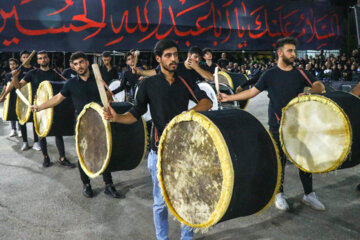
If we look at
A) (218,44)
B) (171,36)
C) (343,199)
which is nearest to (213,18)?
(218,44)

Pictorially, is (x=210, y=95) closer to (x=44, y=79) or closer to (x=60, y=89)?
(x=60, y=89)

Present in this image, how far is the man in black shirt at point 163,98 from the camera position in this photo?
2584 millimetres

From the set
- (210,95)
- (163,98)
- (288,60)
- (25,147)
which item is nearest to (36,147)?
(25,147)

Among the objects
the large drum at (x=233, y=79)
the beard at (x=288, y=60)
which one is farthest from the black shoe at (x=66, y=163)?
the beard at (x=288, y=60)

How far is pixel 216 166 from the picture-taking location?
83.8 inches

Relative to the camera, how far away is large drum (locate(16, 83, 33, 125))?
5.85 meters

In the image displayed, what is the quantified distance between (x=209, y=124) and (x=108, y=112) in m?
0.95

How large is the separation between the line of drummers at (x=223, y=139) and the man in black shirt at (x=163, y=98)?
4 cm

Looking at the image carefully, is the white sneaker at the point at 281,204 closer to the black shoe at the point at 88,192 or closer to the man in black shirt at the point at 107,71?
the black shoe at the point at 88,192

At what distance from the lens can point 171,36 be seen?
6129 millimetres

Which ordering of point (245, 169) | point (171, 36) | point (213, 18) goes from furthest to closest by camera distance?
point (213, 18) < point (171, 36) < point (245, 169)

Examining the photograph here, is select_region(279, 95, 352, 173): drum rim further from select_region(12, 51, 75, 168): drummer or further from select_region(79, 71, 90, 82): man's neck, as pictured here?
select_region(12, 51, 75, 168): drummer

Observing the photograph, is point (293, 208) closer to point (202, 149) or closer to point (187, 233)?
point (187, 233)

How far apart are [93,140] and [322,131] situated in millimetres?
2332
